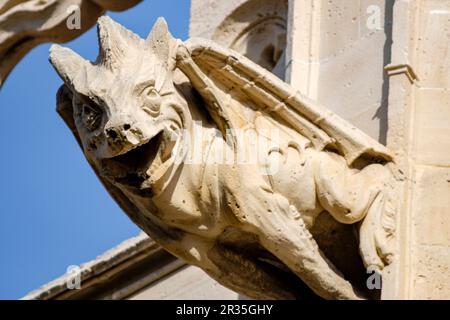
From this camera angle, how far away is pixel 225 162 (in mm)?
7297

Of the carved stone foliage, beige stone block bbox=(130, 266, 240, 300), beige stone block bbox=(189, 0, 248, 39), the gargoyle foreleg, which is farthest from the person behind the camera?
beige stone block bbox=(130, 266, 240, 300)

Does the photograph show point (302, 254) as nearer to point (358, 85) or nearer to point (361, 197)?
point (361, 197)

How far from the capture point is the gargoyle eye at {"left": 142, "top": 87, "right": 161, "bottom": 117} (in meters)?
7.17

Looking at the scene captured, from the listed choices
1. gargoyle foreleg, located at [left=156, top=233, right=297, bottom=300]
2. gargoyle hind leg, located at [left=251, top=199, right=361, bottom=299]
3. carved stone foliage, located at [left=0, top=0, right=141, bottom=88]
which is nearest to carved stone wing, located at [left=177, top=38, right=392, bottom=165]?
gargoyle hind leg, located at [left=251, top=199, right=361, bottom=299]

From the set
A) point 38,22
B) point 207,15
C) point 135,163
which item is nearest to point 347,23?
point 135,163

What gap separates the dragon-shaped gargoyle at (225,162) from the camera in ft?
23.6

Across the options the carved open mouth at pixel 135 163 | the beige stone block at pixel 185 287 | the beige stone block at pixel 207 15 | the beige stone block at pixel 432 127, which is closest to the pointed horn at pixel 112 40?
the carved open mouth at pixel 135 163

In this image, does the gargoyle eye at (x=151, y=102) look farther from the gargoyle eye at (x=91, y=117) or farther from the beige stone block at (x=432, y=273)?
the beige stone block at (x=432, y=273)

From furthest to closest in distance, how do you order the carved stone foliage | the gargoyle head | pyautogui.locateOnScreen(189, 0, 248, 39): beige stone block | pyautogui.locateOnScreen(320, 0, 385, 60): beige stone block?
1. the carved stone foliage
2. pyautogui.locateOnScreen(189, 0, 248, 39): beige stone block
3. pyautogui.locateOnScreen(320, 0, 385, 60): beige stone block
4. the gargoyle head

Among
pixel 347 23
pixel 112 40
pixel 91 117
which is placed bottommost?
pixel 91 117

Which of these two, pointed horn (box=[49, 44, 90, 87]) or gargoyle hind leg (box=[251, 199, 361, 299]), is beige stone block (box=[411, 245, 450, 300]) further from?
pointed horn (box=[49, 44, 90, 87])

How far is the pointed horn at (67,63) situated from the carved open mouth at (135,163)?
Result: 294 mm

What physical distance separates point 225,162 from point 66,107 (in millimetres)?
582
